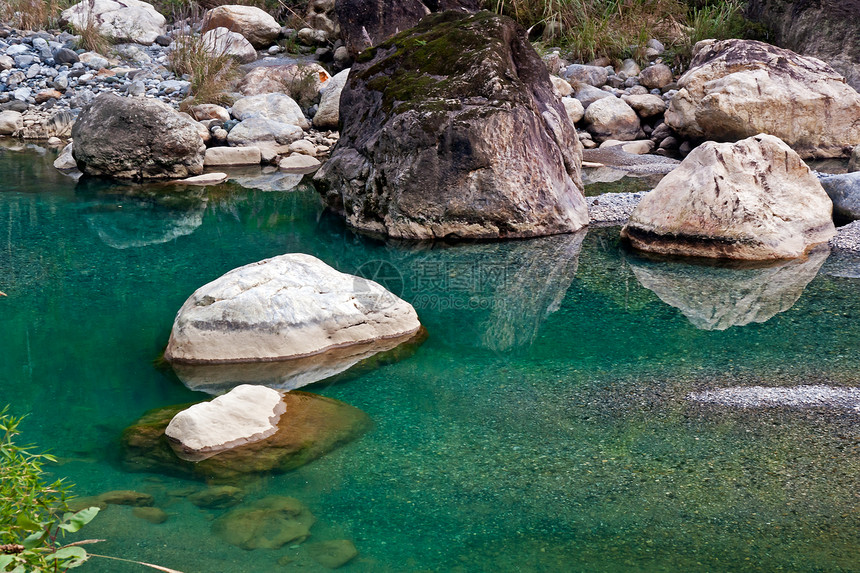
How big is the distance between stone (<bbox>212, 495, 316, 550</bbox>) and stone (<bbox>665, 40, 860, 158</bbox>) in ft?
29.1

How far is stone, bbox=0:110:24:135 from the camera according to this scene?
12102 mm

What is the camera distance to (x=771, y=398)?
154 inches

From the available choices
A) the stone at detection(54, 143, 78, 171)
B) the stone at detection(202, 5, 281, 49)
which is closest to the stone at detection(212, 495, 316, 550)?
the stone at detection(54, 143, 78, 171)

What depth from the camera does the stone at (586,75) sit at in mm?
13242

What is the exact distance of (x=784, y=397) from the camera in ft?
12.8

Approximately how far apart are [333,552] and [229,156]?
8678 millimetres

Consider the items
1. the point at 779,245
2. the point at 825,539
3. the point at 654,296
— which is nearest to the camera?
the point at 825,539

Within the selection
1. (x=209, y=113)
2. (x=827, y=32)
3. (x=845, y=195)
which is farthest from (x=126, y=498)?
(x=827, y=32)

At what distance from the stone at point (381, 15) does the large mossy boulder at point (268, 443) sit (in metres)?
10.7

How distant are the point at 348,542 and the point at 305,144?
9106mm

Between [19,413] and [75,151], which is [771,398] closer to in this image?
[19,413]

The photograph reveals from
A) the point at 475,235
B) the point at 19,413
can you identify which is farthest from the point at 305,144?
the point at 19,413

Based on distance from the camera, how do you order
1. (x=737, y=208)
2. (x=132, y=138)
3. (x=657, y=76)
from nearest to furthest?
(x=737, y=208), (x=132, y=138), (x=657, y=76)

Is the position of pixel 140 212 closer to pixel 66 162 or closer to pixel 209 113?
pixel 66 162
